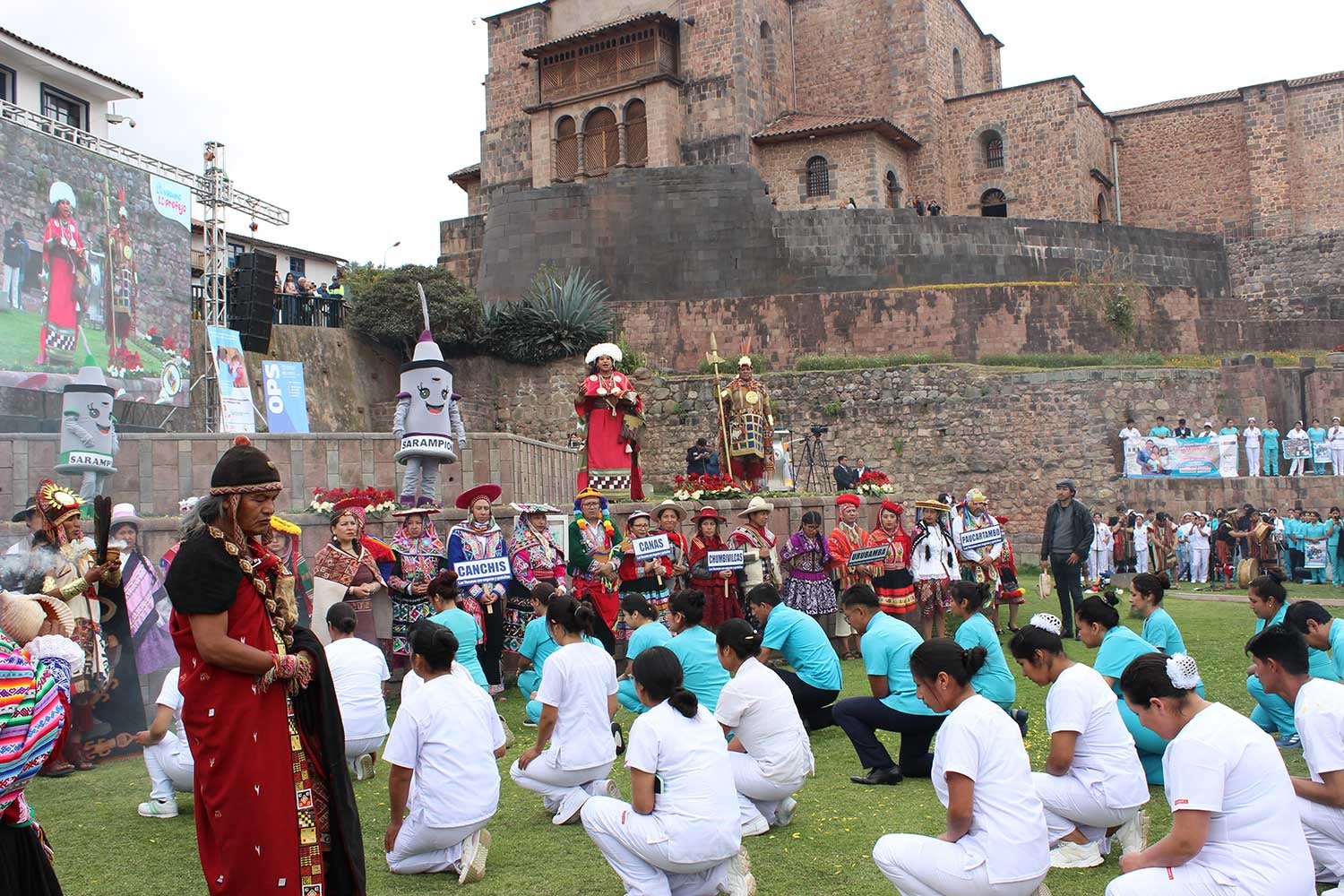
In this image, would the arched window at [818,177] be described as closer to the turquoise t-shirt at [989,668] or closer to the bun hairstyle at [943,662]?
the turquoise t-shirt at [989,668]

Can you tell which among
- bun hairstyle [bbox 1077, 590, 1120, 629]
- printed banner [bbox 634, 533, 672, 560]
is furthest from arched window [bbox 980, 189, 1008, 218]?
bun hairstyle [bbox 1077, 590, 1120, 629]

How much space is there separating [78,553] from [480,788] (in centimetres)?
417

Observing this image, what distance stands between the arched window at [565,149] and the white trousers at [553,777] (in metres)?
33.8

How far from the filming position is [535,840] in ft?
20.1

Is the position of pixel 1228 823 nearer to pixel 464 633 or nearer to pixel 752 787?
pixel 752 787

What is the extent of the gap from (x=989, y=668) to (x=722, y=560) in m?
3.69

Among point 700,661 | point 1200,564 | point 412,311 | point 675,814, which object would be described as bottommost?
point 1200,564

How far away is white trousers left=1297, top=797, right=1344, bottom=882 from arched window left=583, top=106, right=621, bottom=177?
34.9m

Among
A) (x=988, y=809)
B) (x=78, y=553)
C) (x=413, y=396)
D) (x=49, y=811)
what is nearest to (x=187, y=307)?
(x=413, y=396)

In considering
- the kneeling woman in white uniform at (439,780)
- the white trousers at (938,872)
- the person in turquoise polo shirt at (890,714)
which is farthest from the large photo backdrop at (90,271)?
the white trousers at (938,872)

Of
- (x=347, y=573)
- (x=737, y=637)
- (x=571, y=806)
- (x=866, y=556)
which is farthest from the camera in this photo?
(x=866, y=556)

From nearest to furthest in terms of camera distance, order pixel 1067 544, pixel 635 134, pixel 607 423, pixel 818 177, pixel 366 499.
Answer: pixel 366 499
pixel 1067 544
pixel 607 423
pixel 818 177
pixel 635 134

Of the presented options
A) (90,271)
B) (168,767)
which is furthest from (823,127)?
(168,767)

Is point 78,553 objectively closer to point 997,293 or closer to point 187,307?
point 187,307
